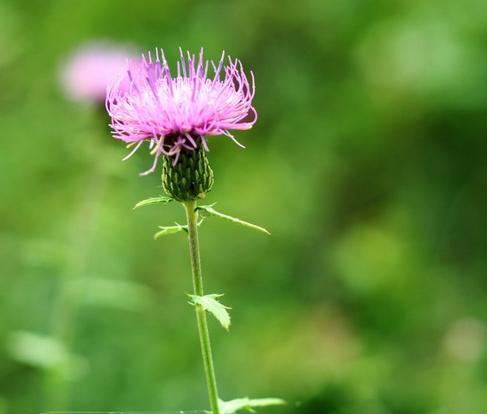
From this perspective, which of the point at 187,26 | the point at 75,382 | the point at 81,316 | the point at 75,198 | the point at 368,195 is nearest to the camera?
the point at 75,382

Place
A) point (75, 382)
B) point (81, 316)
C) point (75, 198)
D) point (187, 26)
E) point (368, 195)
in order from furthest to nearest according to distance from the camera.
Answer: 1. point (187, 26)
2. point (368, 195)
3. point (75, 198)
4. point (81, 316)
5. point (75, 382)

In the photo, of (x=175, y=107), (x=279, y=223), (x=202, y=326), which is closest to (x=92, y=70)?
(x=279, y=223)

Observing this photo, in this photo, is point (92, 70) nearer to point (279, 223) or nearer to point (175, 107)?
point (279, 223)

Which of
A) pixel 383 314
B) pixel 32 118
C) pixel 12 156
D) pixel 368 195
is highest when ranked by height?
pixel 32 118

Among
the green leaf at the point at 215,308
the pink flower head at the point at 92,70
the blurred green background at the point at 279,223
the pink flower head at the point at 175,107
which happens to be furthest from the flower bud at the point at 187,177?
the pink flower head at the point at 92,70

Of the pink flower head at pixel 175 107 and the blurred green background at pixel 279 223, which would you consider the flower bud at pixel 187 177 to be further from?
the blurred green background at pixel 279 223

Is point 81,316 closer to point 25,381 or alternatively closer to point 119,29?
point 25,381

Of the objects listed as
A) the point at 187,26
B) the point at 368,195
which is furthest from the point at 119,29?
the point at 368,195
